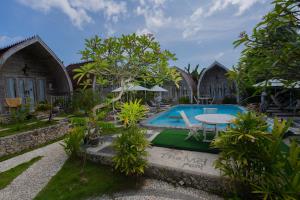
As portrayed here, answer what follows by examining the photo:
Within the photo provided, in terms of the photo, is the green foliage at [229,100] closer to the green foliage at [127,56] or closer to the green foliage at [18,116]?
the green foliage at [127,56]

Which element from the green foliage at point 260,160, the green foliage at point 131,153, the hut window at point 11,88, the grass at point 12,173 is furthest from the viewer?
the hut window at point 11,88

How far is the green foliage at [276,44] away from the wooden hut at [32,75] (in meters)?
12.4

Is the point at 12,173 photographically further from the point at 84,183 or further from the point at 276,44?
the point at 276,44

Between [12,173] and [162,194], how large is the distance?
4851 mm

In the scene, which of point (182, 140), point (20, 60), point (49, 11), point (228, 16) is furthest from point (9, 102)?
point (228, 16)

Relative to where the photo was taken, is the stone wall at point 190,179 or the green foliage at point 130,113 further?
the green foliage at point 130,113

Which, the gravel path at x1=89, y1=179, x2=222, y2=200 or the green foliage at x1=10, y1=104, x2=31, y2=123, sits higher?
the green foliage at x1=10, y1=104, x2=31, y2=123

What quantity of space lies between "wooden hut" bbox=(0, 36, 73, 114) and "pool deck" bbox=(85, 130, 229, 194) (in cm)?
834

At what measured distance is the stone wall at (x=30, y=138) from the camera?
23.3 feet

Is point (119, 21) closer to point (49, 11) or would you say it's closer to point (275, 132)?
point (49, 11)

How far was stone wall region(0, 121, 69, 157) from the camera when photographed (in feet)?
23.3

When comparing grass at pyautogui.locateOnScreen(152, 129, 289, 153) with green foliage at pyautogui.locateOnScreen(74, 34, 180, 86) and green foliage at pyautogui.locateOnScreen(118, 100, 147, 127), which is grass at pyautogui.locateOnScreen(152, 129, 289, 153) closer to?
green foliage at pyautogui.locateOnScreen(118, 100, 147, 127)

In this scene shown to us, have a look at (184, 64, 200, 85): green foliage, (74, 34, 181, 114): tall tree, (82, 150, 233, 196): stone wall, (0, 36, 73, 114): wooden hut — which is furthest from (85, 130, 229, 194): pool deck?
(184, 64, 200, 85): green foliage

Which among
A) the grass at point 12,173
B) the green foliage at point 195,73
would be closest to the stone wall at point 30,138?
the grass at point 12,173
